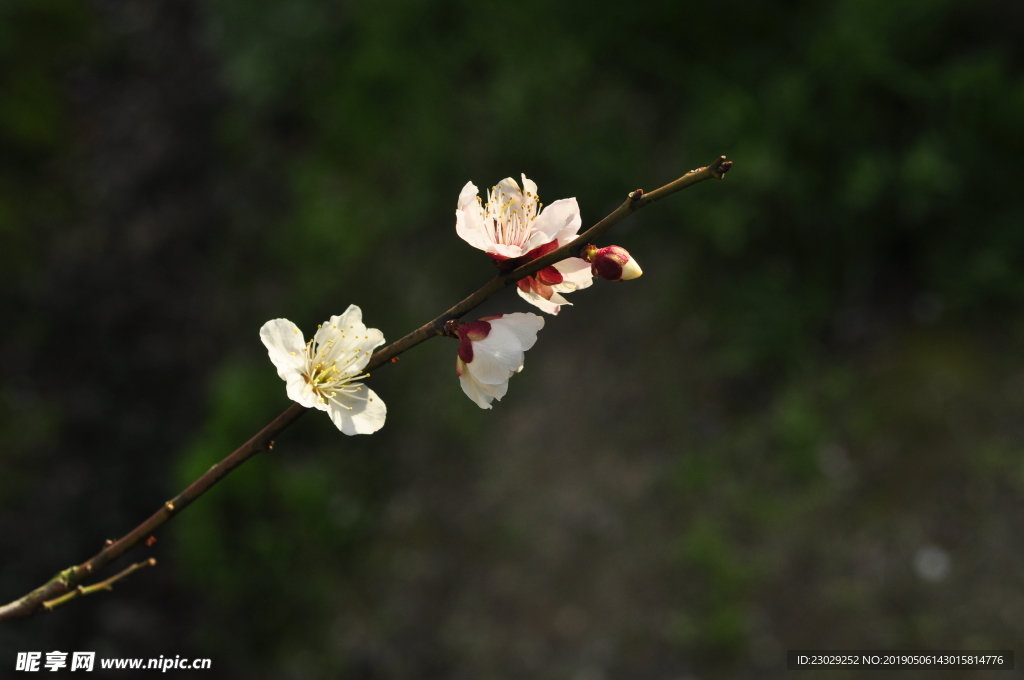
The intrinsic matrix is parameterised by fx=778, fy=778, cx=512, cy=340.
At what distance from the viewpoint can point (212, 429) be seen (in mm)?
3352

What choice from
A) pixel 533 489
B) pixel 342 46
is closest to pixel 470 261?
pixel 533 489

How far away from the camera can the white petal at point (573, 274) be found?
101 cm

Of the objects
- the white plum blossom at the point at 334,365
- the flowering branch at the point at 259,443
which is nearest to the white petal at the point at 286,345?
the white plum blossom at the point at 334,365

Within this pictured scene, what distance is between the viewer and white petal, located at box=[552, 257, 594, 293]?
101cm

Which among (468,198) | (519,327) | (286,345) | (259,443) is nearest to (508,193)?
(468,198)

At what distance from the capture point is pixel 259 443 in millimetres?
916

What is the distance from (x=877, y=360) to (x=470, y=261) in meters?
1.77

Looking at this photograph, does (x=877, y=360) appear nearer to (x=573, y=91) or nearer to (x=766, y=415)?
(x=766, y=415)

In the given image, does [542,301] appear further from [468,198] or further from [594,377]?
[594,377]

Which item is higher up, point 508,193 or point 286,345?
point 508,193

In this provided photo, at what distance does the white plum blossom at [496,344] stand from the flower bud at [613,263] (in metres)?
0.10

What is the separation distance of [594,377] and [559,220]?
2358 millimetres

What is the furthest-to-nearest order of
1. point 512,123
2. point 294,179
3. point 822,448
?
point 294,179 < point 512,123 < point 822,448

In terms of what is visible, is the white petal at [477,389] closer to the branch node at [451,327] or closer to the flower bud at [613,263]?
the branch node at [451,327]
